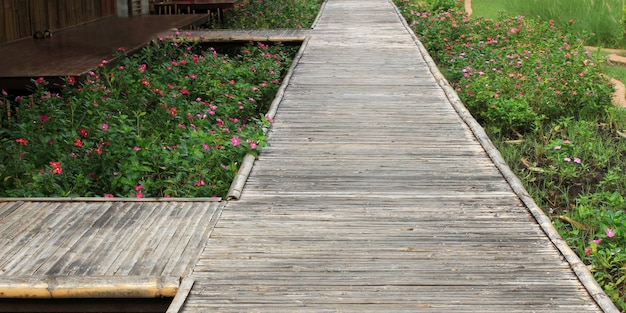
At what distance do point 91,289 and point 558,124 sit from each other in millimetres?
4872

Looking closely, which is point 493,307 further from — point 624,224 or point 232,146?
point 232,146

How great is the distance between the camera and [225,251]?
10.7 feet

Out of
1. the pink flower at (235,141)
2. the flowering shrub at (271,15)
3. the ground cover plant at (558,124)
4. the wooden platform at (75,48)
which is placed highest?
the wooden platform at (75,48)

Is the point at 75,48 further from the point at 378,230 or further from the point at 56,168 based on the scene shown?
the point at 378,230

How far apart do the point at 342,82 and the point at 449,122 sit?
1.76m

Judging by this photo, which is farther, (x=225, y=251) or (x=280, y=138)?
(x=280, y=138)

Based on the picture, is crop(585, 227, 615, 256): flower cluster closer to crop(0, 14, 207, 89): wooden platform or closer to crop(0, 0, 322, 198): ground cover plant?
crop(0, 0, 322, 198): ground cover plant

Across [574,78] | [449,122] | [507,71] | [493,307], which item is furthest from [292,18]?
[493,307]

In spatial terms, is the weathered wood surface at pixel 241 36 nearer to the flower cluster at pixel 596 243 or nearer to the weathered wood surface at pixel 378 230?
the weathered wood surface at pixel 378 230

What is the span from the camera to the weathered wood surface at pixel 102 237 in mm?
3070

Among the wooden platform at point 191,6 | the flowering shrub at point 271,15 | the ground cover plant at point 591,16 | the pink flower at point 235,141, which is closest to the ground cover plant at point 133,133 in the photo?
the pink flower at point 235,141

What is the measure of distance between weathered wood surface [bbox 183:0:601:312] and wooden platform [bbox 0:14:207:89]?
5.85 ft

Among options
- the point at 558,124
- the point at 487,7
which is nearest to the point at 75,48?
the point at 558,124

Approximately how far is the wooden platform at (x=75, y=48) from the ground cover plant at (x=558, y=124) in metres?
3.29
